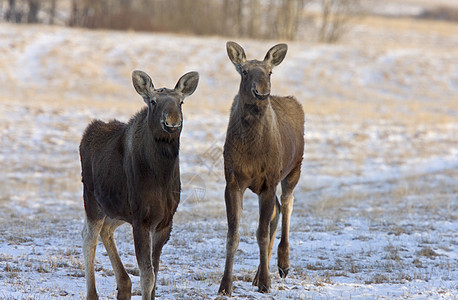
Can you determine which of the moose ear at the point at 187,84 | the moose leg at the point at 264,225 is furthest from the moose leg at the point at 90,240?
the moose leg at the point at 264,225

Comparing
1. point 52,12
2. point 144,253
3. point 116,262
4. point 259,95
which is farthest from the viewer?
point 52,12

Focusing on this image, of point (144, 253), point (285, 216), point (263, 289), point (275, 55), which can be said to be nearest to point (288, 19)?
point (285, 216)

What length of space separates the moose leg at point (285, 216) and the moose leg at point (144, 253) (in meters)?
2.43

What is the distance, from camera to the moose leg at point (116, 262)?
6586 millimetres

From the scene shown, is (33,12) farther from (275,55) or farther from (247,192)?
(275,55)

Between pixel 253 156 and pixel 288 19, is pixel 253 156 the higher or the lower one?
the lower one

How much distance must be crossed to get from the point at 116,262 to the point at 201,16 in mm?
46968

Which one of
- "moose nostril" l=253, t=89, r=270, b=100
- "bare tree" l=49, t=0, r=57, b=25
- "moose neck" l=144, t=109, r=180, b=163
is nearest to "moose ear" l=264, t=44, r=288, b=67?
"moose nostril" l=253, t=89, r=270, b=100

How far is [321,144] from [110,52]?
17204mm

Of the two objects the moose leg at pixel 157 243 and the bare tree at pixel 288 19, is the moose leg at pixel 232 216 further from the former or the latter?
the bare tree at pixel 288 19

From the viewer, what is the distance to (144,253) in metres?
5.94

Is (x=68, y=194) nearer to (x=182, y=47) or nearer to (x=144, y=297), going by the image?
(x=144, y=297)

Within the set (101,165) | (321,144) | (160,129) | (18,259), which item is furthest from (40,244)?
(321,144)

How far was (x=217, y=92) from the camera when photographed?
30.1 metres
